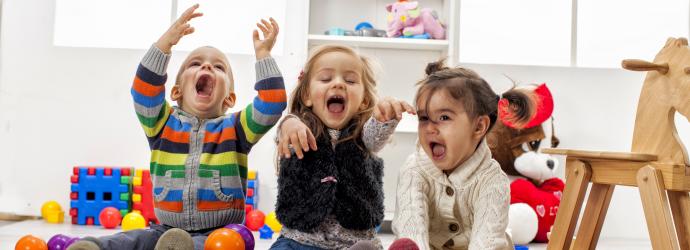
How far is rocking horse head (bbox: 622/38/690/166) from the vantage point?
1.70 meters

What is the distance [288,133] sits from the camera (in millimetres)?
1571

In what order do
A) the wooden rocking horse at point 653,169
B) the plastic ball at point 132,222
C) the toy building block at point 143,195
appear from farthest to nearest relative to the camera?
the toy building block at point 143,195 < the plastic ball at point 132,222 < the wooden rocking horse at point 653,169

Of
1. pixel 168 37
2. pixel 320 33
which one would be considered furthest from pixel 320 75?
pixel 320 33

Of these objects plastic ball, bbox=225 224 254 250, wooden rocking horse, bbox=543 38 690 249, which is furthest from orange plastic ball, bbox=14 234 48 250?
wooden rocking horse, bbox=543 38 690 249

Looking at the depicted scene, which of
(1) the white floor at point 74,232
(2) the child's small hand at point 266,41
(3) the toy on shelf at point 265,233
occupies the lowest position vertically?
(1) the white floor at point 74,232

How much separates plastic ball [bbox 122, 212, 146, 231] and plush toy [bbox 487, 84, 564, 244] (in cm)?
161

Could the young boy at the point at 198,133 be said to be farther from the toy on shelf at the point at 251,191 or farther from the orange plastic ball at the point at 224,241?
the toy on shelf at the point at 251,191

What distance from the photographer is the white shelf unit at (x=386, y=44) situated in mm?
3371

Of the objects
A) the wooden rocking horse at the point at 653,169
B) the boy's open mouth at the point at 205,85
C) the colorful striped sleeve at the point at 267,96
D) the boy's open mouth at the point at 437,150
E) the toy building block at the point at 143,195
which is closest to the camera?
the boy's open mouth at the point at 437,150

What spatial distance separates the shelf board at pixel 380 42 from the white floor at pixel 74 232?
951 millimetres

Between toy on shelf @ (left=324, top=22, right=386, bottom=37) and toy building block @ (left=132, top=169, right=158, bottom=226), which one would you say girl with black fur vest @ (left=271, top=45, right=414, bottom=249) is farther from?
toy building block @ (left=132, top=169, right=158, bottom=226)

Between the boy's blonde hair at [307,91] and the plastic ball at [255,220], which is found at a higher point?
the boy's blonde hair at [307,91]

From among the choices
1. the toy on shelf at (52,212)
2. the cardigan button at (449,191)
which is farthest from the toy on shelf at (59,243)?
the toy on shelf at (52,212)

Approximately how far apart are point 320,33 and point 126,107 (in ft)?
3.48
